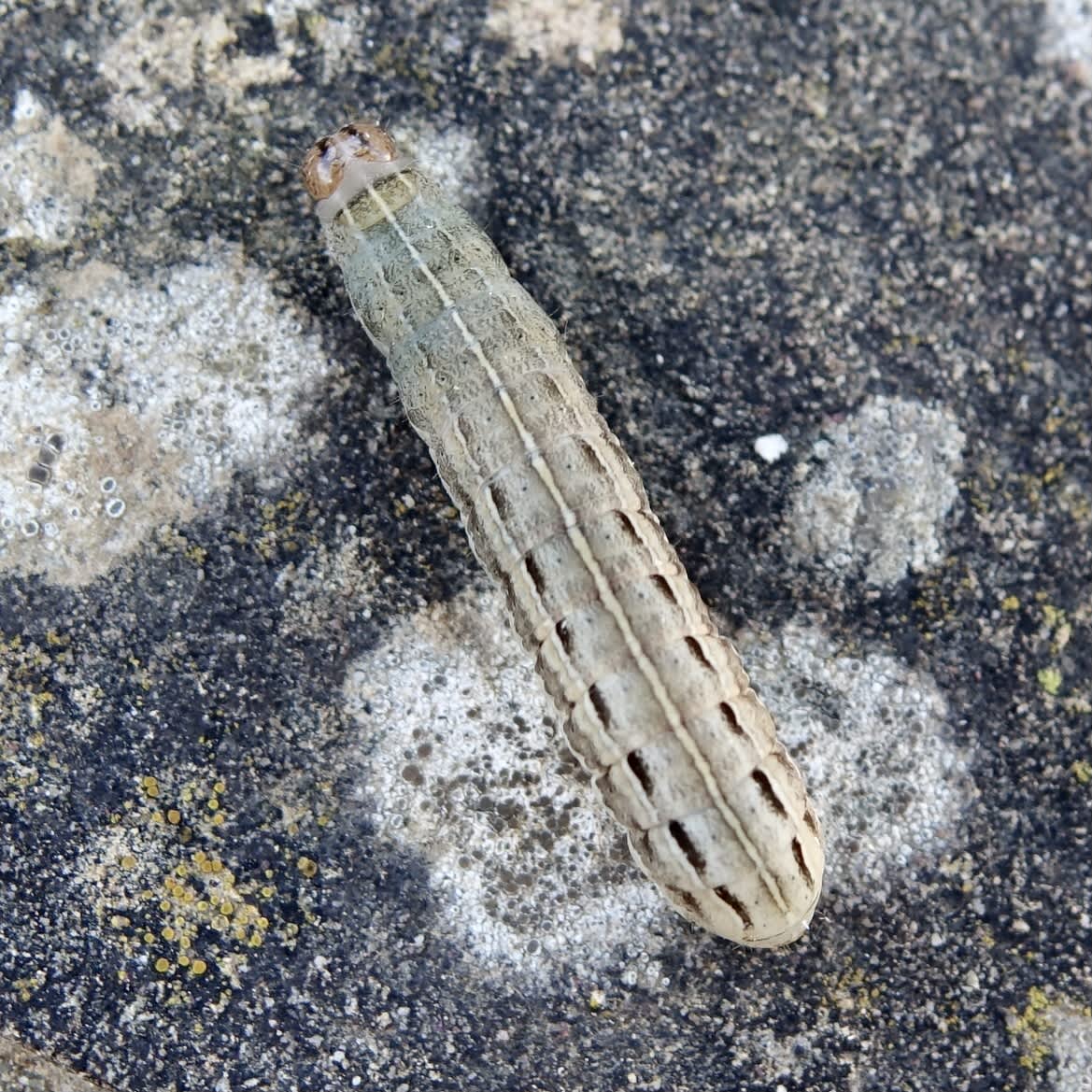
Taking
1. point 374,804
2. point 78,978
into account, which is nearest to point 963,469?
point 374,804

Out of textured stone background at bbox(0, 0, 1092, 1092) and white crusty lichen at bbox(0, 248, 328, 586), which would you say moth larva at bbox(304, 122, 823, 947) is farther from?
white crusty lichen at bbox(0, 248, 328, 586)

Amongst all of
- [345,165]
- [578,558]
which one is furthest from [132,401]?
[578,558]

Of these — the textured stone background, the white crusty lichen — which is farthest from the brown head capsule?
the white crusty lichen

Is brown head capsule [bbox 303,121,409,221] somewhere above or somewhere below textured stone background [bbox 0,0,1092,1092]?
above

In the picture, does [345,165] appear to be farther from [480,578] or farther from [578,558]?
[578,558]

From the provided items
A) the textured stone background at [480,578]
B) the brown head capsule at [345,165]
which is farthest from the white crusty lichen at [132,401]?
the brown head capsule at [345,165]

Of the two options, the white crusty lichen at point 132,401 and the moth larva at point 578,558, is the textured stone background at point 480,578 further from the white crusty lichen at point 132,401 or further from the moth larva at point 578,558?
the moth larva at point 578,558
